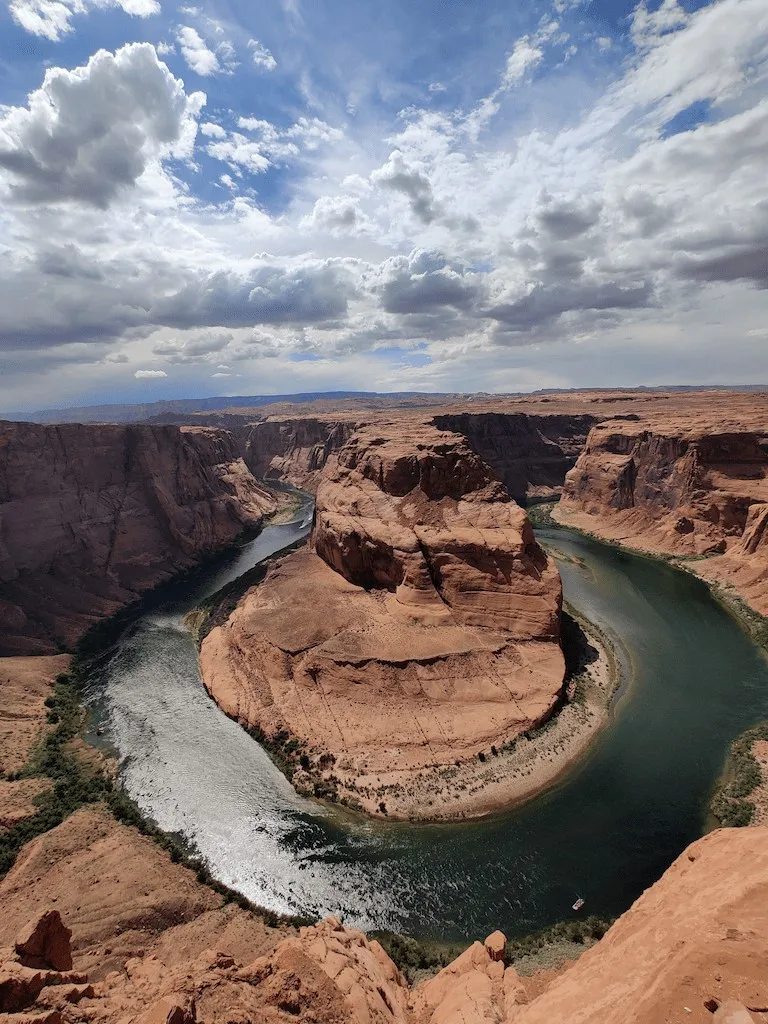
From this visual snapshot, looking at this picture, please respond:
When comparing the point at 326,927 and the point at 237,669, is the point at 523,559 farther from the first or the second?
the point at 326,927

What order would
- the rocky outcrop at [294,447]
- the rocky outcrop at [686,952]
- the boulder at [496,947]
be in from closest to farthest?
the rocky outcrop at [686,952]
the boulder at [496,947]
the rocky outcrop at [294,447]

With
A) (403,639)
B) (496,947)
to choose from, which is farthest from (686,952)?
(403,639)

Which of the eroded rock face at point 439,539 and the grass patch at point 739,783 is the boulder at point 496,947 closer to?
the grass patch at point 739,783

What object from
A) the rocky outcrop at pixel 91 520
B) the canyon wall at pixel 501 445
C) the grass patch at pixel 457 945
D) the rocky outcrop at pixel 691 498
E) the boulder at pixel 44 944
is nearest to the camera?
the boulder at pixel 44 944

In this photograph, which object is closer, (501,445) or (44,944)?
(44,944)

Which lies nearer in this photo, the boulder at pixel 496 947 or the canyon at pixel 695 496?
the boulder at pixel 496 947

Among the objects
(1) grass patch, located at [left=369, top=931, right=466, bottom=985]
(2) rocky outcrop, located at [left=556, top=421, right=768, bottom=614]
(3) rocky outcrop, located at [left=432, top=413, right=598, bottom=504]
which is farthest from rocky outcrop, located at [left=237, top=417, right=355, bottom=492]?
(1) grass patch, located at [left=369, top=931, right=466, bottom=985]

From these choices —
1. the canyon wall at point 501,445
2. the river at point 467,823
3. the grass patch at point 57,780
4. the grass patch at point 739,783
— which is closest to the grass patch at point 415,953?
the river at point 467,823

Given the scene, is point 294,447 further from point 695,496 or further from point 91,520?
→ point 695,496
